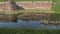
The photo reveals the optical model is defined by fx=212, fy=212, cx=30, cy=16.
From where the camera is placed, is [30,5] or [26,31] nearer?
[26,31]

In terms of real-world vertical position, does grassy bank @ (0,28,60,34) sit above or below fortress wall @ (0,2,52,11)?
above

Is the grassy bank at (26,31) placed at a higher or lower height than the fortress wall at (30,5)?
higher

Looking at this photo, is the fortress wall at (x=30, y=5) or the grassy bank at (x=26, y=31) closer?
the grassy bank at (x=26, y=31)

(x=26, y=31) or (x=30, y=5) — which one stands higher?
(x=26, y=31)

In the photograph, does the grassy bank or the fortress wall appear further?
the fortress wall

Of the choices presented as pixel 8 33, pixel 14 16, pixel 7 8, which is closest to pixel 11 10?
pixel 7 8

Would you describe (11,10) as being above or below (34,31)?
below

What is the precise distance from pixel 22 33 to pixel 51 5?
11.4 metres

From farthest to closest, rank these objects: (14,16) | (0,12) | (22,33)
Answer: (0,12) → (14,16) → (22,33)

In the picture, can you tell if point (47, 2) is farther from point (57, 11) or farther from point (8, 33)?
point (8, 33)

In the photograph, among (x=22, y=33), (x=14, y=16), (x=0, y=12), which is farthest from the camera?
(x=0, y=12)

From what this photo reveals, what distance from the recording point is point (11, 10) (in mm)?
17516

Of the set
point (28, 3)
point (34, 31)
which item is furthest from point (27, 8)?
point (34, 31)

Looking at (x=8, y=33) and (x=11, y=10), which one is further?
(x=11, y=10)
